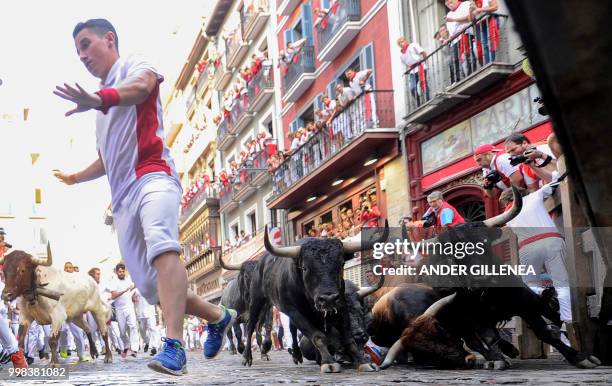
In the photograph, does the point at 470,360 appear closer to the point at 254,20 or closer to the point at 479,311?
the point at 479,311

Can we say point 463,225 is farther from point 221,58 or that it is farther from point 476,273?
point 221,58

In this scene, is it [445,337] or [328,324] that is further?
[328,324]

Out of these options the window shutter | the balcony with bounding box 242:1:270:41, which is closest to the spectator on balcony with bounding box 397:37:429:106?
the window shutter

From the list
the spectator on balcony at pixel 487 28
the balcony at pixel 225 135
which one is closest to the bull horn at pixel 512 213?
the spectator on balcony at pixel 487 28

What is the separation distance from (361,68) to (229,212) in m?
20.4

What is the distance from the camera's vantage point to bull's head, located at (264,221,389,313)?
6.88 metres

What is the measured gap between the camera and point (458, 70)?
18.3m

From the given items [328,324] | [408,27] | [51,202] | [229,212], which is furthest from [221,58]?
[51,202]

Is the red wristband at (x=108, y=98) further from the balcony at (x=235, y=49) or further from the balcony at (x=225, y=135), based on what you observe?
the balcony at (x=225, y=135)

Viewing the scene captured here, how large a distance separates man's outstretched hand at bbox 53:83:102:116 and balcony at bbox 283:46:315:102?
24553mm

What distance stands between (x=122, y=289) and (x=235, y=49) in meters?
23.7

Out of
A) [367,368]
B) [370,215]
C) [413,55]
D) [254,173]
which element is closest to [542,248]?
[367,368]

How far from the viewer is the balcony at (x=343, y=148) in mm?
22031

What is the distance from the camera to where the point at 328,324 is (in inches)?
289
